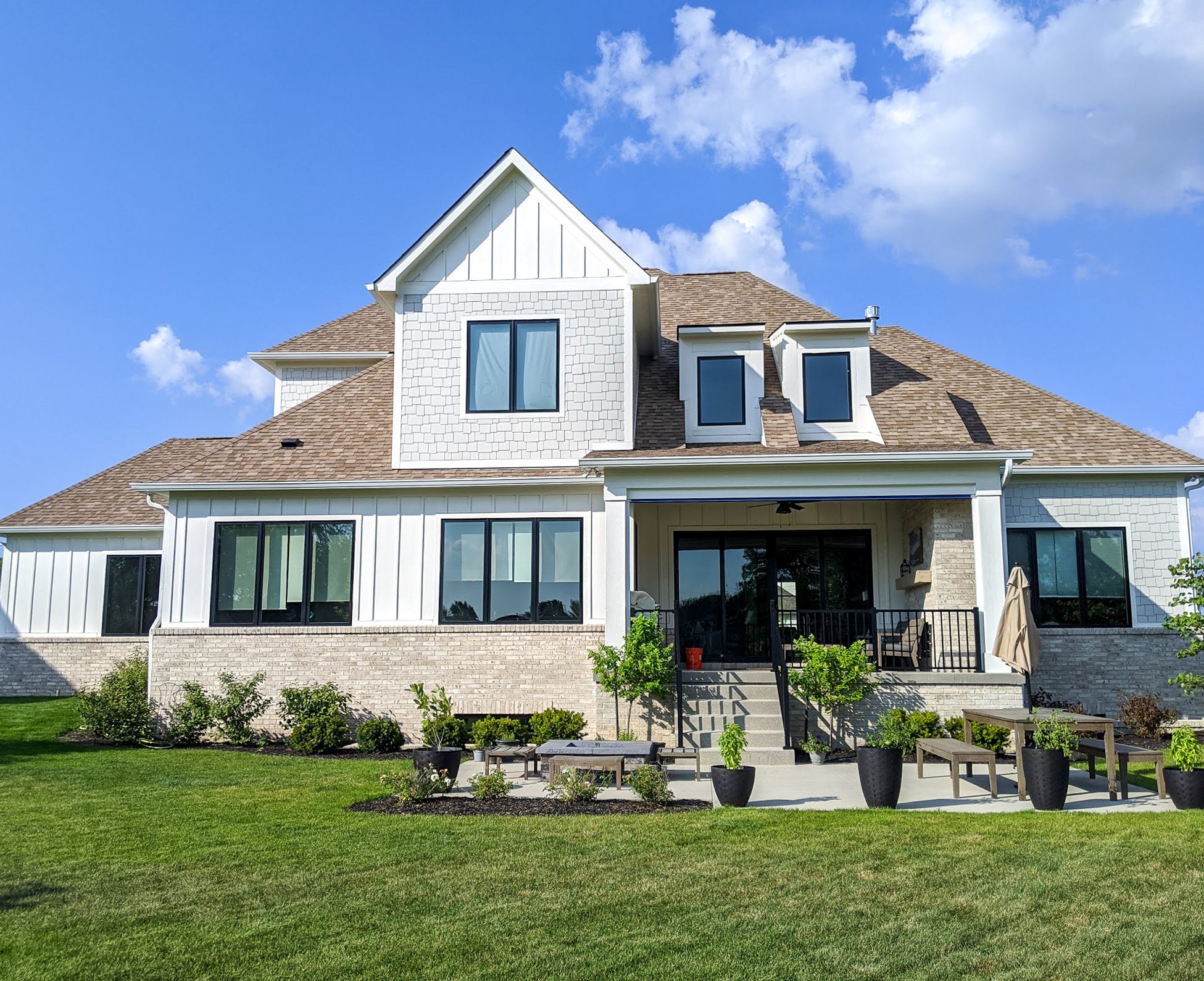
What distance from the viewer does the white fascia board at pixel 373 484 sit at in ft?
53.7

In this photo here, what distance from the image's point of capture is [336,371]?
71.3 feet

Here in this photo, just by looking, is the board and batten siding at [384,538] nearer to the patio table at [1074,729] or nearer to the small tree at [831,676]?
the small tree at [831,676]

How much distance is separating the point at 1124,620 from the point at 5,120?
66.0 ft

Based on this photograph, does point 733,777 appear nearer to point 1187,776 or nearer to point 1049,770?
point 1049,770

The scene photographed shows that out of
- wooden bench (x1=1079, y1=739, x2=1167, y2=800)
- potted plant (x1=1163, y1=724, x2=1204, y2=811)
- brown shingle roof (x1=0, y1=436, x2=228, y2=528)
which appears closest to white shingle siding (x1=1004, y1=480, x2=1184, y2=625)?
wooden bench (x1=1079, y1=739, x2=1167, y2=800)

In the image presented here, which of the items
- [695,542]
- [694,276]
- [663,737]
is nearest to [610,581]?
[663,737]

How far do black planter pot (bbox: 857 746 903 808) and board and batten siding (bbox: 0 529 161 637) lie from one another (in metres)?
16.9

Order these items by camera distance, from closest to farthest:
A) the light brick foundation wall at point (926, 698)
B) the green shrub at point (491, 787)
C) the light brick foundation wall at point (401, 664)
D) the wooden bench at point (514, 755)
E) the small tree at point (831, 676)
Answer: the green shrub at point (491, 787)
the wooden bench at point (514, 755)
the small tree at point (831, 676)
the light brick foundation wall at point (926, 698)
the light brick foundation wall at point (401, 664)

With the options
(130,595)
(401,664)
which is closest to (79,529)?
(130,595)

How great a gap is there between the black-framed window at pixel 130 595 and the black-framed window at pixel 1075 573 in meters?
17.4

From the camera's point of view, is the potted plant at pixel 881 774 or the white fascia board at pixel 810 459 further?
the white fascia board at pixel 810 459

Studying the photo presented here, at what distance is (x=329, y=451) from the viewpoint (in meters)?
17.7

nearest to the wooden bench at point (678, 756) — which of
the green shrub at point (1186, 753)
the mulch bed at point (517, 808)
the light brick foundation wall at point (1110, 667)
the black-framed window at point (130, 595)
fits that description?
the mulch bed at point (517, 808)

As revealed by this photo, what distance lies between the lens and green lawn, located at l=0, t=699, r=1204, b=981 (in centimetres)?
552
